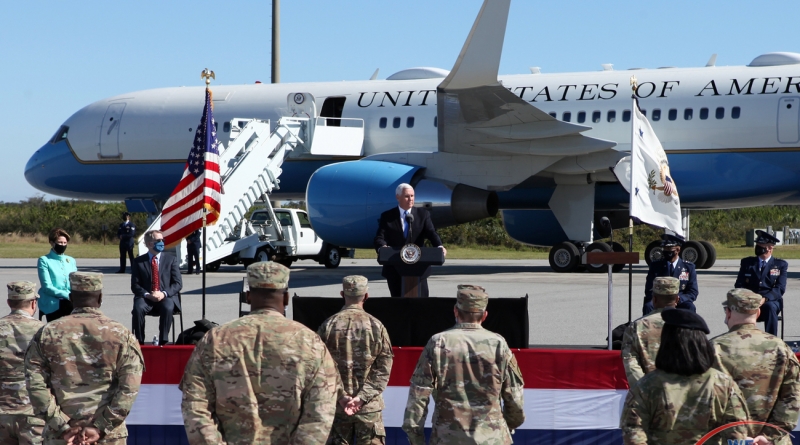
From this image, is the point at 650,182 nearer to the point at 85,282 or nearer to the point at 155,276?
the point at 155,276

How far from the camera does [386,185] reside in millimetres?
17766

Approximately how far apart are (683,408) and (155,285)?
7.08 m

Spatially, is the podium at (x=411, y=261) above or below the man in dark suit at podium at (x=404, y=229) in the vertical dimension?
below

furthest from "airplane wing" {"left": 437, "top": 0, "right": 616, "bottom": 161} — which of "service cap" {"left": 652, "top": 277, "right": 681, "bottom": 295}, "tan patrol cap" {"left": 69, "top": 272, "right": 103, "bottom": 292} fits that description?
"tan patrol cap" {"left": 69, "top": 272, "right": 103, "bottom": 292}

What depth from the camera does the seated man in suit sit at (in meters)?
9.70

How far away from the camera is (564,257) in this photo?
19.6 metres

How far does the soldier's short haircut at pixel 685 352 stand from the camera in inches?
148

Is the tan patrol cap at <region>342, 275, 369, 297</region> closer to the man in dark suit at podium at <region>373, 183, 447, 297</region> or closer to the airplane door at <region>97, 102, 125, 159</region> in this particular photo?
the man in dark suit at podium at <region>373, 183, 447, 297</region>

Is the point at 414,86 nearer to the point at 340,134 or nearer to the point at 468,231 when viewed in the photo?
the point at 340,134

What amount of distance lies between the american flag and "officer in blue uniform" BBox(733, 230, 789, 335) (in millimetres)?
5741

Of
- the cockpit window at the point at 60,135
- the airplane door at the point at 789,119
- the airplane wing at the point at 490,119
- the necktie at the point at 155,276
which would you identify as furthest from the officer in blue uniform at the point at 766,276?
the cockpit window at the point at 60,135

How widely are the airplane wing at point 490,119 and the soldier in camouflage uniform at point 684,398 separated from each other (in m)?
12.3

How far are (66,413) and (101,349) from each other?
351 mm

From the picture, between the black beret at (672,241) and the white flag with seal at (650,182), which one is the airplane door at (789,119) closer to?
the white flag with seal at (650,182)
